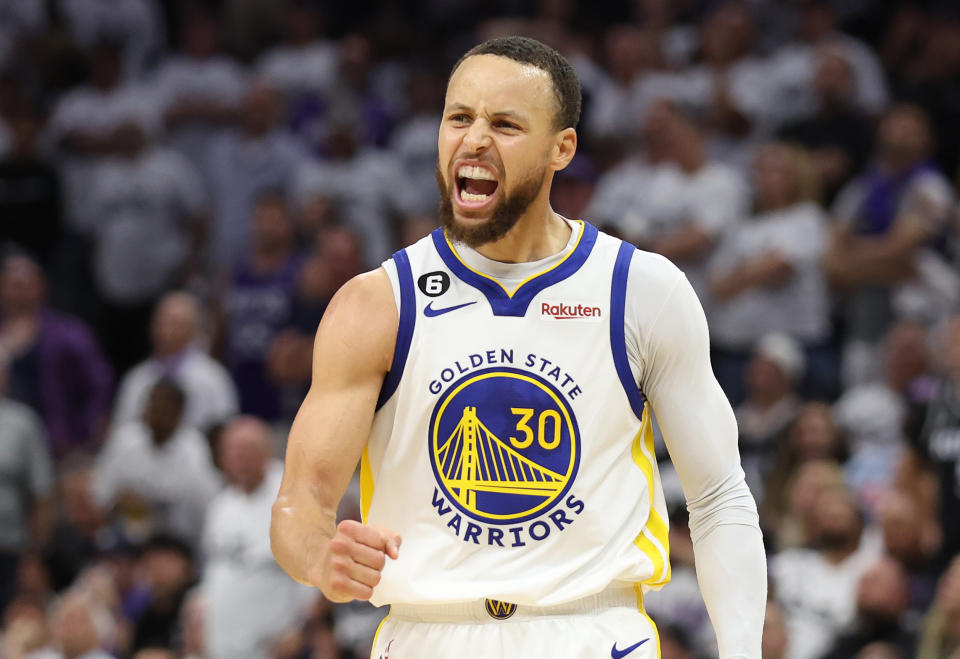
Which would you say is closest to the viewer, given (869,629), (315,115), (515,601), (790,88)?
(515,601)

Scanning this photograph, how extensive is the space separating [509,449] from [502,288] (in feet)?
1.47

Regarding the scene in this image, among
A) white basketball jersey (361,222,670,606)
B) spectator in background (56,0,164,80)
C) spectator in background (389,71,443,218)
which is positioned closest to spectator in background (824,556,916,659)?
white basketball jersey (361,222,670,606)

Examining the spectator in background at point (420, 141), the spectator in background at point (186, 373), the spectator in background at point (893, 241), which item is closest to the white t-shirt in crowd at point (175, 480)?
the spectator in background at point (186, 373)

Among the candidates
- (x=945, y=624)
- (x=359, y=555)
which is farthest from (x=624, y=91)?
(x=359, y=555)

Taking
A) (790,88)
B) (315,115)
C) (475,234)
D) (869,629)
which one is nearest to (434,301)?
(475,234)

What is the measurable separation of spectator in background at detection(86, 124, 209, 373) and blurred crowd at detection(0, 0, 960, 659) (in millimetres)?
24

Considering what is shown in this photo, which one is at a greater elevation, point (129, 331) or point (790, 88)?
point (790, 88)

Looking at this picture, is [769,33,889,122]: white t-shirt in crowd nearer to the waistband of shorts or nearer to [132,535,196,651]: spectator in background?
[132,535,196,651]: spectator in background

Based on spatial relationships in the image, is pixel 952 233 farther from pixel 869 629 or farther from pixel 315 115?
pixel 315 115

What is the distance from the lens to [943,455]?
8109 mm

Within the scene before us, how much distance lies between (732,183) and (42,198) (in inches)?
223

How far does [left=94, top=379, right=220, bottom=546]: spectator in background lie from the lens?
397 inches

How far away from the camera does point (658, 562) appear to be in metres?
4.02

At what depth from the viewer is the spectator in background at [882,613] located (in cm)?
750
